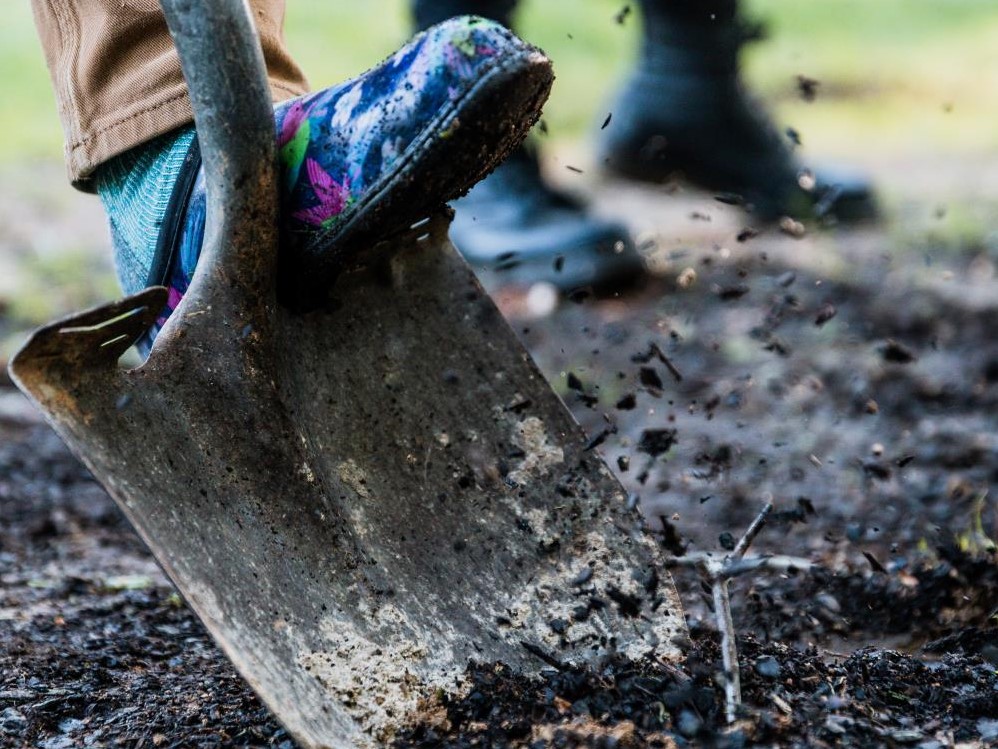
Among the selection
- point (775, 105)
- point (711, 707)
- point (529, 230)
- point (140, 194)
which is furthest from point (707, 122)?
point (711, 707)

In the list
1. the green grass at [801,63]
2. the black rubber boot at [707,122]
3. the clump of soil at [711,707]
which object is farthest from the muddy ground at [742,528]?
the green grass at [801,63]

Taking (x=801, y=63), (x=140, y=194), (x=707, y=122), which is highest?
(x=140, y=194)

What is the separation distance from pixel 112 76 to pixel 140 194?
A: 0.16 m

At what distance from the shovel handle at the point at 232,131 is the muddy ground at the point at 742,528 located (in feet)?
1.67

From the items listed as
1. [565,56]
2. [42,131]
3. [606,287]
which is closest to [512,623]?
[606,287]

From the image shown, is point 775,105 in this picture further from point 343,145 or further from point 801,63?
point 343,145

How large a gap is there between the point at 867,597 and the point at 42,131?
15.0 feet

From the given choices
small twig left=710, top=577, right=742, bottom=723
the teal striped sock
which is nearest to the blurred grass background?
the teal striped sock

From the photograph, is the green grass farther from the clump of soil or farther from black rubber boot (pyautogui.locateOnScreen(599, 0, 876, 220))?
the clump of soil

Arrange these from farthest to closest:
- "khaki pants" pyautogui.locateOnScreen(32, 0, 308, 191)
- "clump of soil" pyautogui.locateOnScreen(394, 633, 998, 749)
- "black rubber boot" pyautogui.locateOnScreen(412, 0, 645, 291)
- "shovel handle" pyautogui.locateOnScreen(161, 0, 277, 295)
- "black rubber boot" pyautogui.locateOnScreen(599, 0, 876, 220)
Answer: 1. "black rubber boot" pyautogui.locateOnScreen(599, 0, 876, 220)
2. "black rubber boot" pyautogui.locateOnScreen(412, 0, 645, 291)
3. "khaki pants" pyautogui.locateOnScreen(32, 0, 308, 191)
4. "shovel handle" pyautogui.locateOnScreen(161, 0, 277, 295)
5. "clump of soil" pyautogui.locateOnScreen(394, 633, 998, 749)

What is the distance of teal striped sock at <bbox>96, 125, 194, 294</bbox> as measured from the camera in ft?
5.31

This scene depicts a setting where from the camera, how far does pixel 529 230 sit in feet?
11.9

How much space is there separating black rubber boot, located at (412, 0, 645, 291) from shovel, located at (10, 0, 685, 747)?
1.74m

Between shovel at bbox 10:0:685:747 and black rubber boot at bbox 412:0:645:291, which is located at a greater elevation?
shovel at bbox 10:0:685:747
